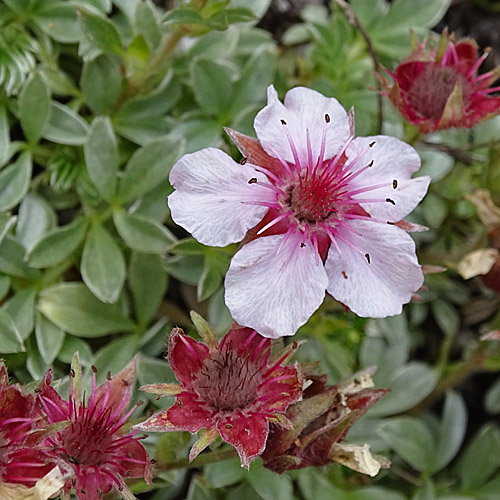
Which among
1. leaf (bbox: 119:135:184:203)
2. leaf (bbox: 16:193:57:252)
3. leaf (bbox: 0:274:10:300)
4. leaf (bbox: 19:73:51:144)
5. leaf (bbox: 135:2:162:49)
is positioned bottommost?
leaf (bbox: 0:274:10:300)

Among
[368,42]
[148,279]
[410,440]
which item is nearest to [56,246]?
[148,279]

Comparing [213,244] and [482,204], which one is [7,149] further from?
[482,204]

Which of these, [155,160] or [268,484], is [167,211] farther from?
[268,484]

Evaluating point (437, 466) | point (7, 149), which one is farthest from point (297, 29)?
point (437, 466)

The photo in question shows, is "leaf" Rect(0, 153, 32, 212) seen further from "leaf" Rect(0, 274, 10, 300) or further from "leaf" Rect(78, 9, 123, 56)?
"leaf" Rect(78, 9, 123, 56)

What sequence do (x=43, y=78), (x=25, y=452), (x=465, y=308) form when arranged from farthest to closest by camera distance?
(x=465, y=308) < (x=43, y=78) < (x=25, y=452)

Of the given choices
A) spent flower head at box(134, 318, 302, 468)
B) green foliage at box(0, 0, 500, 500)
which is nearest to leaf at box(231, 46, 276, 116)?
green foliage at box(0, 0, 500, 500)
